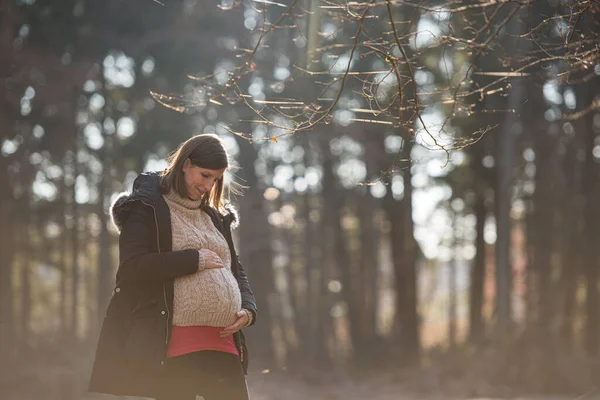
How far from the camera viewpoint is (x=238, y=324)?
376 cm

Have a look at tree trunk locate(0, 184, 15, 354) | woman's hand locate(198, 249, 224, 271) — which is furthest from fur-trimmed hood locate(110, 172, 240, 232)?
tree trunk locate(0, 184, 15, 354)

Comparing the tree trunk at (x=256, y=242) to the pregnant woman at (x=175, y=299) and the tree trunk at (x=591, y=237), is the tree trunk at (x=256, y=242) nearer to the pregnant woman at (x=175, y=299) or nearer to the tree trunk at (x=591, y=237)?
the tree trunk at (x=591, y=237)

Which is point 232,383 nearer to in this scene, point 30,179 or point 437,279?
point 30,179

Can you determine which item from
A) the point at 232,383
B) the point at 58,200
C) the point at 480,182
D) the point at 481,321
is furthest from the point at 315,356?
the point at 232,383

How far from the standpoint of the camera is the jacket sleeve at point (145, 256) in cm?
351

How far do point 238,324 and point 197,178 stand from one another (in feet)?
2.31

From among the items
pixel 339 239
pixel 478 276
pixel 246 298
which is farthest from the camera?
pixel 478 276

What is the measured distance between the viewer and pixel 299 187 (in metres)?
21.6

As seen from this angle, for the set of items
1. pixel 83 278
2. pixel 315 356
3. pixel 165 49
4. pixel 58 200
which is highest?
pixel 165 49

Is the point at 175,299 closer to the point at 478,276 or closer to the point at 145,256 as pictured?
the point at 145,256

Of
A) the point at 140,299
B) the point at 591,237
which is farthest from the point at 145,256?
the point at 591,237

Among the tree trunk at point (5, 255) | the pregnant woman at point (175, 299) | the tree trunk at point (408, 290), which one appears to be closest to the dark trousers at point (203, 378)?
the pregnant woman at point (175, 299)

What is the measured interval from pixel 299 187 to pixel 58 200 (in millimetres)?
6173

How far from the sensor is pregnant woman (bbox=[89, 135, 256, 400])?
3479 millimetres
